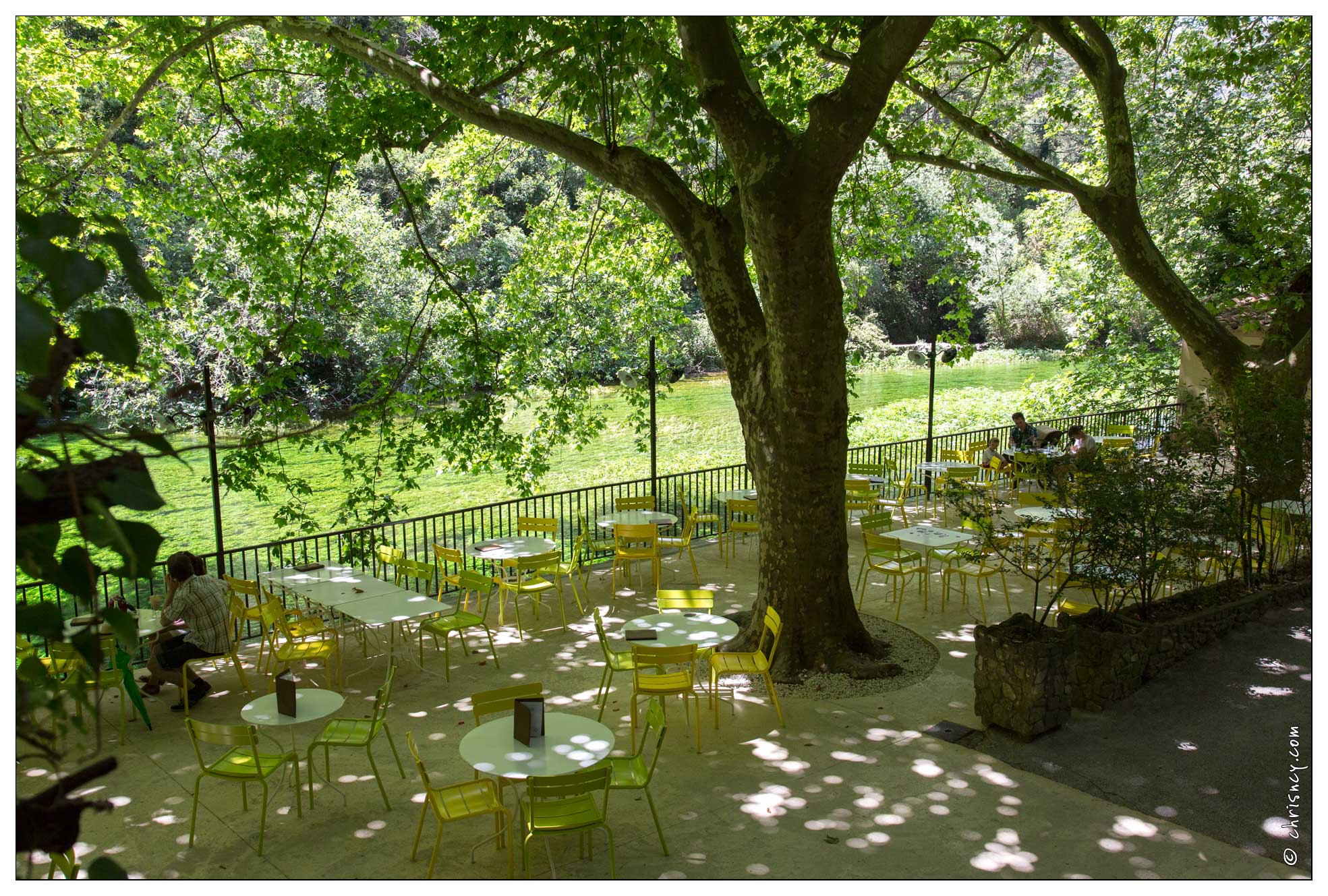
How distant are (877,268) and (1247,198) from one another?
28.3m

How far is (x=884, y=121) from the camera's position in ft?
40.1

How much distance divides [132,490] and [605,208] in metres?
12.6

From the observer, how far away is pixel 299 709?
20.1 ft

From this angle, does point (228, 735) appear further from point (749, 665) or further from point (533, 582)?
point (533, 582)

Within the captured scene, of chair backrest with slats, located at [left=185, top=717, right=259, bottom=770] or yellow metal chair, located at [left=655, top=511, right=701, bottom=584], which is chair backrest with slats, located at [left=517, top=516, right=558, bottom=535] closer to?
yellow metal chair, located at [left=655, top=511, right=701, bottom=584]

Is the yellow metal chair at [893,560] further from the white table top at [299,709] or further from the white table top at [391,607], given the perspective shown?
the white table top at [299,709]

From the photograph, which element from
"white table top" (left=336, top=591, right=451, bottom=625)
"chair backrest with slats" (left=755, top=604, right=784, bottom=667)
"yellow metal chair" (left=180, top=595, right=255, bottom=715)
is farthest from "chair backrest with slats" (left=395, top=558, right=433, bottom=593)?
"chair backrest with slats" (left=755, top=604, right=784, bottom=667)

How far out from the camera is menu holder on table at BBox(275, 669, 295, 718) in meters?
5.96

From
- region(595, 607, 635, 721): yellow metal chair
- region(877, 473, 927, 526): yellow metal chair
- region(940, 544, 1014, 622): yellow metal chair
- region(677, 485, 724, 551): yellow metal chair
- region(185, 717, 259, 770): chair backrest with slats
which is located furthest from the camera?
region(877, 473, 927, 526): yellow metal chair

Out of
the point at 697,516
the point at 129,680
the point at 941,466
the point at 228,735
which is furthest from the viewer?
the point at 941,466

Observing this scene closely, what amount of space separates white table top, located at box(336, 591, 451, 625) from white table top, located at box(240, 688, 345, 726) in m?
1.23

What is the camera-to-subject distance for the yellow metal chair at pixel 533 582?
30.6 feet

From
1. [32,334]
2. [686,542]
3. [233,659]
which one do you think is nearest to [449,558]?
[233,659]

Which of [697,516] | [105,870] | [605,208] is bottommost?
[697,516]
